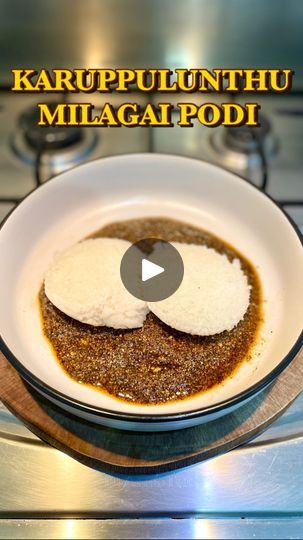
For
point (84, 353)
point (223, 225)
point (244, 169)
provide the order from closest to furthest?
1. point (84, 353)
2. point (223, 225)
3. point (244, 169)

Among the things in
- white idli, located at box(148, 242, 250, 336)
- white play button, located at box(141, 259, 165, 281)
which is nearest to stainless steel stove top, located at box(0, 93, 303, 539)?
white idli, located at box(148, 242, 250, 336)

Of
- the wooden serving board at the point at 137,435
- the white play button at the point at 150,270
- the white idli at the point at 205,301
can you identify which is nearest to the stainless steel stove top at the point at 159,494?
the wooden serving board at the point at 137,435

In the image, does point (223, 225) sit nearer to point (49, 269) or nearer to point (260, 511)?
point (49, 269)

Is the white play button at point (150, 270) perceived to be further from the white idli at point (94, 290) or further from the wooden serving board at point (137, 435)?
the wooden serving board at point (137, 435)

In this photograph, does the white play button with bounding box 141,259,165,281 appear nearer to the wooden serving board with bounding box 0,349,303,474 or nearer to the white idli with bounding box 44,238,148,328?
the white idli with bounding box 44,238,148,328

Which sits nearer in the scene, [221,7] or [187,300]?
[187,300]

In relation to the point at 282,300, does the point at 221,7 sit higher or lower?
higher

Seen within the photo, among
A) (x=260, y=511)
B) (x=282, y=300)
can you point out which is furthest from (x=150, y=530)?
(x=282, y=300)

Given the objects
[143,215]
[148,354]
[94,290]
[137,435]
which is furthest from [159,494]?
[143,215]
